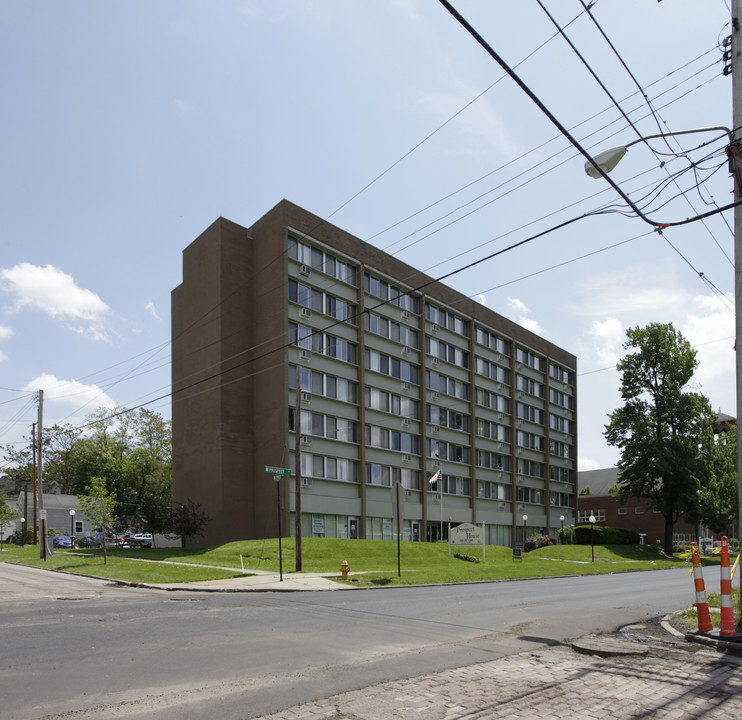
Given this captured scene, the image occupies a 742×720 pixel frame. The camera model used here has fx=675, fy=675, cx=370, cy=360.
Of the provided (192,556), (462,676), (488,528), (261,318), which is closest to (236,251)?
(261,318)

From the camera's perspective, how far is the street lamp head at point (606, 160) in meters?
10.2

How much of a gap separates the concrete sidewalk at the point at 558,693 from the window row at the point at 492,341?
48.0 meters

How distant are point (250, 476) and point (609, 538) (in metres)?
33.1

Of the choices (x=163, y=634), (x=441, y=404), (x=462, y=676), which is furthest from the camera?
(x=441, y=404)

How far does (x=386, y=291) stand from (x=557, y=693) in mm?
39811

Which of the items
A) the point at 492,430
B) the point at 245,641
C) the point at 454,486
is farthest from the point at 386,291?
the point at 245,641

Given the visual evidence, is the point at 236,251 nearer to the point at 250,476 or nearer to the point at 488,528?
the point at 250,476

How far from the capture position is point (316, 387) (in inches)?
1545

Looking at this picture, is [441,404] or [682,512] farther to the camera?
[682,512]

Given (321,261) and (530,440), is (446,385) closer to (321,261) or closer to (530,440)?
(530,440)

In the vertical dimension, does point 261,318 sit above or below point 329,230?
below

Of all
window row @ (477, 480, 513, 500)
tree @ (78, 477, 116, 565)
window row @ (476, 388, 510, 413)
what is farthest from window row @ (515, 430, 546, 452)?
tree @ (78, 477, 116, 565)

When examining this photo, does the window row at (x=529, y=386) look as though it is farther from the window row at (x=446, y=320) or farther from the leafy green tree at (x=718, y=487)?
the leafy green tree at (x=718, y=487)

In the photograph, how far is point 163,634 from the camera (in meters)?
10.1
